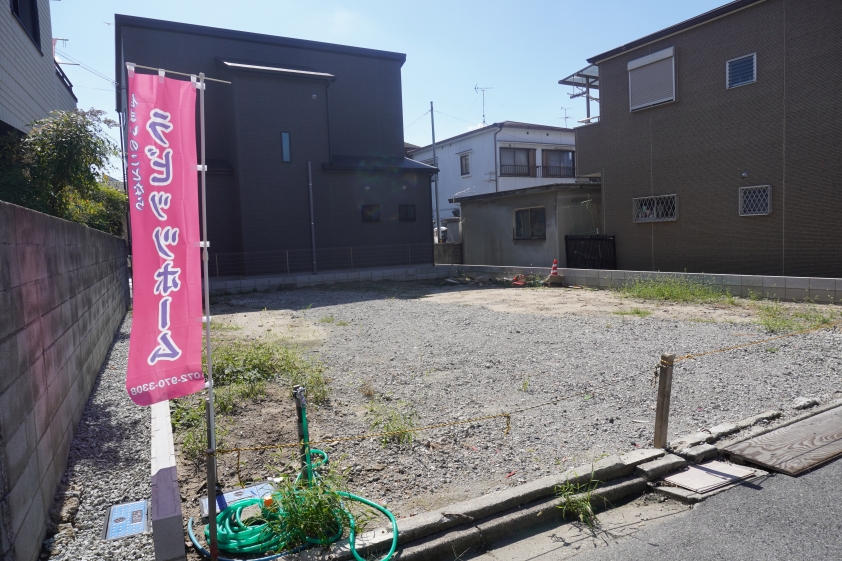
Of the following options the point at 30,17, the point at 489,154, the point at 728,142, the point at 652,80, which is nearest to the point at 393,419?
the point at 30,17

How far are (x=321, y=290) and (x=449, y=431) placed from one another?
12.5 m

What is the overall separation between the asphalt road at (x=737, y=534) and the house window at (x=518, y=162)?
24968 mm

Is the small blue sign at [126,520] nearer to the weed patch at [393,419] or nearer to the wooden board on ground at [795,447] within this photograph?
the weed patch at [393,419]

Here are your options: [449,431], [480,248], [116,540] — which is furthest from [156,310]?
[480,248]

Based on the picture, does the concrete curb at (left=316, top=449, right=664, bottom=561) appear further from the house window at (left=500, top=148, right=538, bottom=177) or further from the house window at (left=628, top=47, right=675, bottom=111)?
the house window at (left=500, top=148, right=538, bottom=177)

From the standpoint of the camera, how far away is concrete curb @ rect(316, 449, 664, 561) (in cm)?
293

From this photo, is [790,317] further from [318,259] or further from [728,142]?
[318,259]

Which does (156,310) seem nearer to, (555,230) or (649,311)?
(649,311)

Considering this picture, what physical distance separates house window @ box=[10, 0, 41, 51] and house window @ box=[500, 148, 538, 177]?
20.0m

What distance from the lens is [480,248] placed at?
21062mm

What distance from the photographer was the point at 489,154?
89.6 feet

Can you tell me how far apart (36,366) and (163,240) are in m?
1.20

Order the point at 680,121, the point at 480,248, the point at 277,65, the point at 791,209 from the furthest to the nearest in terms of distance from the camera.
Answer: the point at 480,248
the point at 277,65
the point at 680,121
the point at 791,209

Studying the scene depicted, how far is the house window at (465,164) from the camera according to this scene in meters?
28.8
